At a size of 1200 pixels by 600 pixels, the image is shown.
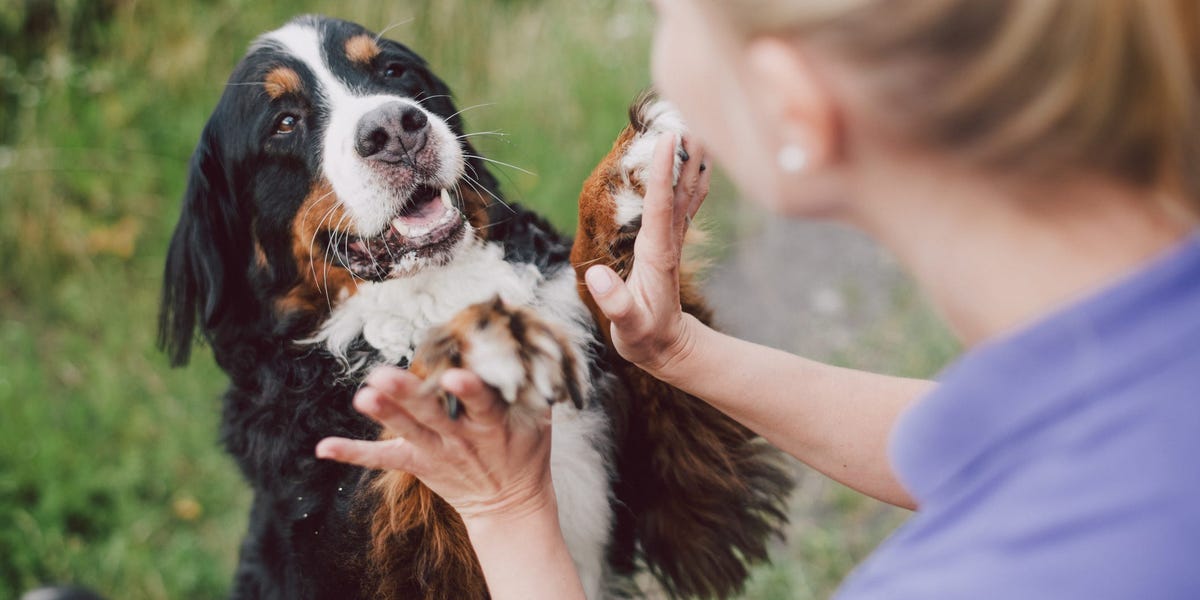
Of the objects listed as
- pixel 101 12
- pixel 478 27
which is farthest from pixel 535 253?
pixel 101 12

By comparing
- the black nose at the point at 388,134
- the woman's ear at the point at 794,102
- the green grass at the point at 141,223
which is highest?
the woman's ear at the point at 794,102

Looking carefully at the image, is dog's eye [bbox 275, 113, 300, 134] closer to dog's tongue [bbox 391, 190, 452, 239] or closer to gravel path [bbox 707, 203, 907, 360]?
dog's tongue [bbox 391, 190, 452, 239]

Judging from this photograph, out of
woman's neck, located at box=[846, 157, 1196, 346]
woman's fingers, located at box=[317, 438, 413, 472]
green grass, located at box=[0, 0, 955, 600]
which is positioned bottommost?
green grass, located at box=[0, 0, 955, 600]

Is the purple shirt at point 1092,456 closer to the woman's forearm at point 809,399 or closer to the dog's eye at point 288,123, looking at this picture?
the woman's forearm at point 809,399

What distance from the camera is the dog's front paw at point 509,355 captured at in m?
1.31

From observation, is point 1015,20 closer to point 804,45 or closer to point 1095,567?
point 804,45

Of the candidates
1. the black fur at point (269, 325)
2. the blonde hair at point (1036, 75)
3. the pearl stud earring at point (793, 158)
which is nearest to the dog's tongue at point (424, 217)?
the black fur at point (269, 325)

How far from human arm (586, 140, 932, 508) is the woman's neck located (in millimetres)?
719

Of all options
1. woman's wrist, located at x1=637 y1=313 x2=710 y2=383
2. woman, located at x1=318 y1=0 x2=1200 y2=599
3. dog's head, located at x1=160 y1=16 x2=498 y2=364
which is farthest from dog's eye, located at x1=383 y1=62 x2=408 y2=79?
woman, located at x1=318 y1=0 x2=1200 y2=599

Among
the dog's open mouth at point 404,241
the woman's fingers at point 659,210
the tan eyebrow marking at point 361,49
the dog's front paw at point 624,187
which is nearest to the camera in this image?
the woman's fingers at point 659,210

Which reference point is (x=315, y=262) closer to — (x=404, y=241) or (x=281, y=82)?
(x=404, y=241)

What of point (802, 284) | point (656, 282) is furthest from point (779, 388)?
point (802, 284)

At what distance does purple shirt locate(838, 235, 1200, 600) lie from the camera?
2.66 ft

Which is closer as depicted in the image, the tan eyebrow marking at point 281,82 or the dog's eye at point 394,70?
the tan eyebrow marking at point 281,82
